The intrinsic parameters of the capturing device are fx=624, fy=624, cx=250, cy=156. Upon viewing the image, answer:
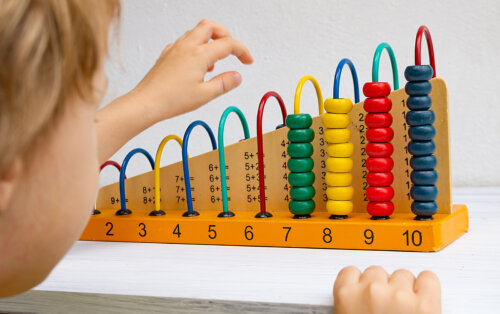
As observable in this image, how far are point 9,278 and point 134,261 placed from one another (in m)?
0.39

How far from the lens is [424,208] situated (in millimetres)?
790

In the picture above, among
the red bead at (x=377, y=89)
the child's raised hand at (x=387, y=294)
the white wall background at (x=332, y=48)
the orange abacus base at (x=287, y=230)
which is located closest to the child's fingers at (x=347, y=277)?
the child's raised hand at (x=387, y=294)

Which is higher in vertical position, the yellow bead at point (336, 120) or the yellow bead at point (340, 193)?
the yellow bead at point (336, 120)

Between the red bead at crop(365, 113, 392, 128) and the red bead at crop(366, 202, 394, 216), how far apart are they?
102 mm

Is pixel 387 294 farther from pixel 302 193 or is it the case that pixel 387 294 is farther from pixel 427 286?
pixel 302 193

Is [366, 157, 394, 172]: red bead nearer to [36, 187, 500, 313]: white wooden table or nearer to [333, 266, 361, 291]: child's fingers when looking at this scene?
[36, 187, 500, 313]: white wooden table

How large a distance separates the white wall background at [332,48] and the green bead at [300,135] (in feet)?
2.02

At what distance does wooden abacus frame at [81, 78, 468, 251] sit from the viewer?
792 mm

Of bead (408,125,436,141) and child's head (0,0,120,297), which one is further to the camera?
bead (408,125,436,141)

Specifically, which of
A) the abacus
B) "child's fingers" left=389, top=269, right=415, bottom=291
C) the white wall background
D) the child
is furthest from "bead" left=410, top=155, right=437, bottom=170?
the white wall background

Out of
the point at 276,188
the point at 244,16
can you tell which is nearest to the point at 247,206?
the point at 276,188

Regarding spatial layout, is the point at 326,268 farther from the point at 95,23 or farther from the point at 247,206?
the point at 95,23

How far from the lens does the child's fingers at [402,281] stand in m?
0.56

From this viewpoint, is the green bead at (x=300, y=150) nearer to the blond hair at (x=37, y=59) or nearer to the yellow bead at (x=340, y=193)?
the yellow bead at (x=340, y=193)
